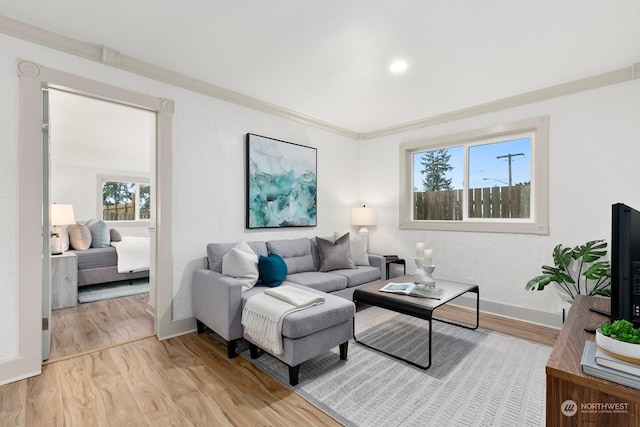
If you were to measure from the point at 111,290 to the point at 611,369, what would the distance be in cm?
543

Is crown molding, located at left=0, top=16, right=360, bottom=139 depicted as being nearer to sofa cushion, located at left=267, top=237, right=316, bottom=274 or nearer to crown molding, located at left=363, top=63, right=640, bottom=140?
sofa cushion, located at left=267, top=237, right=316, bottom=274

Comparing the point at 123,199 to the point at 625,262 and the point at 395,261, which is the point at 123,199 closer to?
the point at 395,261

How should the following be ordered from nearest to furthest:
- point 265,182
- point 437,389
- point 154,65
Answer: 1. point 437,389
2. point 154,65
3. point 265,182

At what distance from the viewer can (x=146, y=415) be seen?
1776 mm

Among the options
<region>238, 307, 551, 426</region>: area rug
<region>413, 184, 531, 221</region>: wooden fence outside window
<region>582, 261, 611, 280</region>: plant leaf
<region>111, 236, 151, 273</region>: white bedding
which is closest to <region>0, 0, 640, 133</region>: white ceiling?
<region>413, 184, 531, 221</region>: wooden fence outside window

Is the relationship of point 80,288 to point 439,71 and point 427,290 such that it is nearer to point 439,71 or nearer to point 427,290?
point 427,290

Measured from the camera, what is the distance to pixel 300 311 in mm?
2137

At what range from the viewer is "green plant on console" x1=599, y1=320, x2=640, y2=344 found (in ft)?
3.19

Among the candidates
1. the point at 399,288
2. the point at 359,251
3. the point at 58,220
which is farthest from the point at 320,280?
the point at 58,220

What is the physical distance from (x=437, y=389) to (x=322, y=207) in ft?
9.30

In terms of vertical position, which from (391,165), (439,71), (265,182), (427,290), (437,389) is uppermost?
(439,71)

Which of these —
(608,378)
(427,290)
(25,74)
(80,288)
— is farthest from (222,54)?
(80,288)

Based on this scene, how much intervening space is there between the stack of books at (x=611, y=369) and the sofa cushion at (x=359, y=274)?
2554mm

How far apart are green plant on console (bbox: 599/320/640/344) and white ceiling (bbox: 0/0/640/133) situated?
192cm
